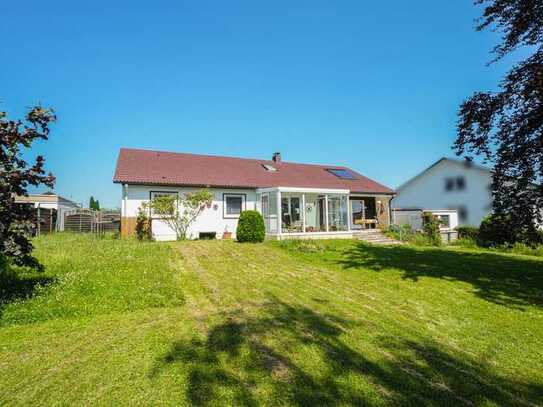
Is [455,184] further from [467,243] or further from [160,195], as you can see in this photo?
[160,195]

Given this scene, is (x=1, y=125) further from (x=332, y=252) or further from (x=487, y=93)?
(x=487, y=93)

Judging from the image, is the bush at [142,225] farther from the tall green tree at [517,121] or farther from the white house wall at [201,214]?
the tall green tree at [517,121]

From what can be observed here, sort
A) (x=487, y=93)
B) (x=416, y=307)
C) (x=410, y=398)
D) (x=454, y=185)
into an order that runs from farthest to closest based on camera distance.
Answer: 1. (x=454, y=185)
2. (x=487, y=93)
3. (x=416, y=307)
4. (x=410, y=398)


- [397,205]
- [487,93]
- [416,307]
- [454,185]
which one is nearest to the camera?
[416,307]

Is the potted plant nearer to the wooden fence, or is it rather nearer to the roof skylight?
the roof skylight

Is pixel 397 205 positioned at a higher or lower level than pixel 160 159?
lower

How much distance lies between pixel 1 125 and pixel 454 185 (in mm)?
32187

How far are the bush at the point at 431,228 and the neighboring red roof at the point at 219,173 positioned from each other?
386cm

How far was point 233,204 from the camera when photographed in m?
18.5

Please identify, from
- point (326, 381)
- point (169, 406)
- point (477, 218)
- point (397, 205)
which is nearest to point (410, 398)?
point (326, 381)

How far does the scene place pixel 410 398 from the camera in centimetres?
330

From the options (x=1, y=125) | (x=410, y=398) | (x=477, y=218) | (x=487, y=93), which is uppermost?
(x=487, y=93)

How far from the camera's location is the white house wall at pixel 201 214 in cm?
1595

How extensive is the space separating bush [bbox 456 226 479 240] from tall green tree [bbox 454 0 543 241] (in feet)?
40.6
